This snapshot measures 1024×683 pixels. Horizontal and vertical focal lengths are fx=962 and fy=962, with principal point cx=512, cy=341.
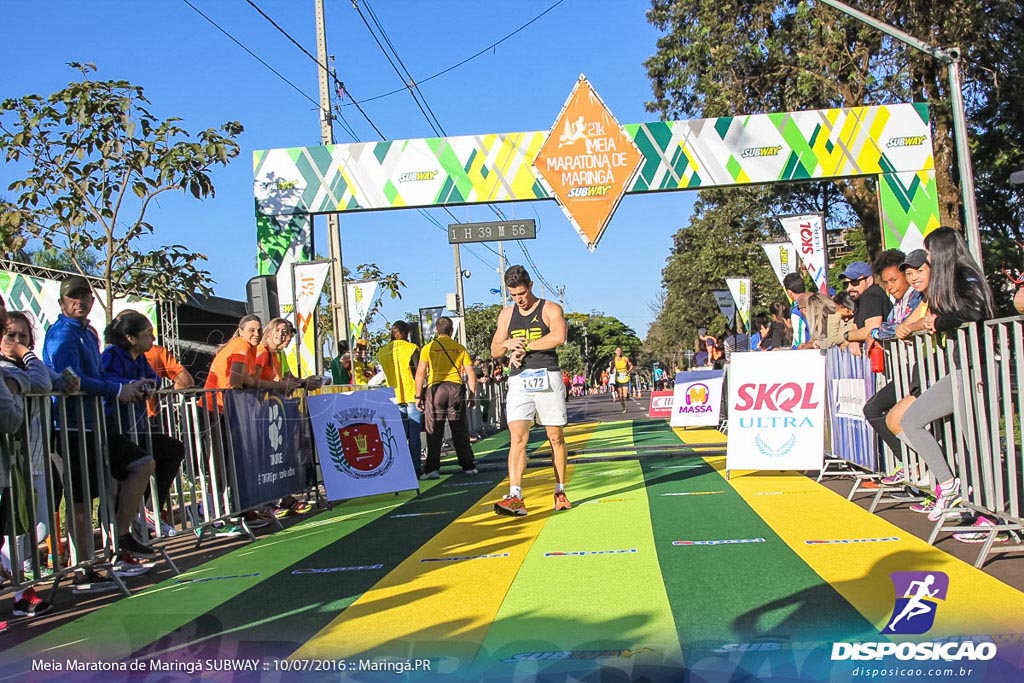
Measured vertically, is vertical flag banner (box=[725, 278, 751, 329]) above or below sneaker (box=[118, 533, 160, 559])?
above

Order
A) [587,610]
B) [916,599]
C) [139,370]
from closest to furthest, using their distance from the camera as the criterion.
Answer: [916,599] < [587,610] < [139,370]

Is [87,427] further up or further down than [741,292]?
further down

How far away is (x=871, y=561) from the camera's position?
539 centimetres

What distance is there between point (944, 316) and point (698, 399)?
11.5 m

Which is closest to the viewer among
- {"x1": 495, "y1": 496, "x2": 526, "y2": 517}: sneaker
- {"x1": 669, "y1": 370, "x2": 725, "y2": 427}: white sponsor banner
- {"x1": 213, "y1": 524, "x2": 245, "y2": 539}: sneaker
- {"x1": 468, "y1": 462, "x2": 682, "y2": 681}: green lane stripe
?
{"x1": 468, "y1": 462, "x2": 682, "y2": 681}: green lane stripe

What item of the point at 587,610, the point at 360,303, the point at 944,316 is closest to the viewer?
the point at 587,610

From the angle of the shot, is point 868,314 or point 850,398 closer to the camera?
point 868,314

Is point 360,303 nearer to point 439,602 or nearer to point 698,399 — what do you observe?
point 698,399

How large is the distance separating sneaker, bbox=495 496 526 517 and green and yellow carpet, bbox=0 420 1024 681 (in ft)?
0.27

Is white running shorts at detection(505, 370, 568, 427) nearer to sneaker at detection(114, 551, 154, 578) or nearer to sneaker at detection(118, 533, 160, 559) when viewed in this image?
sneaker at detection(118, 533, 160, 559)

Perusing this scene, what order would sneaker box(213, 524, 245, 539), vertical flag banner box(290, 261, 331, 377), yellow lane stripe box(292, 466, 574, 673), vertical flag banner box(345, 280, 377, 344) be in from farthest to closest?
vertical flag banner box(345, 280, 377, 344), vertical flag banner box(290, 261, 331, 377), sneaker box(213, 524, 245, 539), yellow lane stripe box(292, 466, 574, 673)

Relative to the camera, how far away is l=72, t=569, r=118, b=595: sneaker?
6.24 meters

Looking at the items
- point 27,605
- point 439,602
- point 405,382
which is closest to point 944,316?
point 439,602

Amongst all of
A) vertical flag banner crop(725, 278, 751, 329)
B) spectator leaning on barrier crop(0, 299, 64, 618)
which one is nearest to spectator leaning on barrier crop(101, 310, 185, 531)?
spectator leaning on barrier crop(0, 299, 64, 618)
